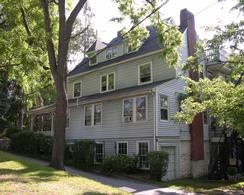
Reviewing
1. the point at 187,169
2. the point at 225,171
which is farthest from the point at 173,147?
the point at 225,171

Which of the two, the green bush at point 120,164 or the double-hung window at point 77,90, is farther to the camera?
the double-hung window at point 77,90

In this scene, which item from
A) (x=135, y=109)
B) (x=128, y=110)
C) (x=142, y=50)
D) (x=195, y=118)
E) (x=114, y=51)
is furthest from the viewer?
(x=114, y=51)

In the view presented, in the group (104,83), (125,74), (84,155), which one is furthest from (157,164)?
(104,83)

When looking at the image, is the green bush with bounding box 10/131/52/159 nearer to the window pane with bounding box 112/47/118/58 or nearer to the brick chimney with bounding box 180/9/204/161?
the window pane with bounding box 112/47/118/58

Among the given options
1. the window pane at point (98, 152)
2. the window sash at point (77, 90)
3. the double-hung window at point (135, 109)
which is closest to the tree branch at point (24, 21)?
the double-hung window at point (135, 109)

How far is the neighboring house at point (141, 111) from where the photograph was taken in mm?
24703

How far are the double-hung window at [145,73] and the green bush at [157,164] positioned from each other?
668cm

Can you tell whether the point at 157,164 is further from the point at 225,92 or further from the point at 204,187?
the point at 225,92

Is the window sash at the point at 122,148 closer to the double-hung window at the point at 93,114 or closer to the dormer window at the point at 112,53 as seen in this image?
the double-hung window at the point at 93,114

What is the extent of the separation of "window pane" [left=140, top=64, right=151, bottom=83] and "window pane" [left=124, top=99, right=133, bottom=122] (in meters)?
2.19

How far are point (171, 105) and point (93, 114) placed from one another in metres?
6.59

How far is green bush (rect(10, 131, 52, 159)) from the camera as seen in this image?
28241 mm

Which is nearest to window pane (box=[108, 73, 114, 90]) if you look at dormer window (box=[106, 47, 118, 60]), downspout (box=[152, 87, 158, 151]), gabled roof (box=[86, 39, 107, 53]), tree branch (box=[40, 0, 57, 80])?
dormer window (box=[106, 47, 118, 60])

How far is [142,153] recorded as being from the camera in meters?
24.8
